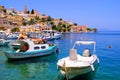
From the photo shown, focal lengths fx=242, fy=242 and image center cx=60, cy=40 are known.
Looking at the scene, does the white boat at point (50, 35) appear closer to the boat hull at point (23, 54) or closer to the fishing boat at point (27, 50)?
the fishing boat at point (27, 50)

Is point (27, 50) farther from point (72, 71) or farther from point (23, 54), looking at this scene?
point (72, 71)

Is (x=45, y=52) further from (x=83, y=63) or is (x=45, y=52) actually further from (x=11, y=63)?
(x=83, y=63)

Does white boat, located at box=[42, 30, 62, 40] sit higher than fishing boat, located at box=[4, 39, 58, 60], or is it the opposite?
fishing boat, located at box=[4, 39, 58, 60]

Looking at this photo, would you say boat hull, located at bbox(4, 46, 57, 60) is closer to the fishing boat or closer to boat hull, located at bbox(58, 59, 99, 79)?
the fishing boat

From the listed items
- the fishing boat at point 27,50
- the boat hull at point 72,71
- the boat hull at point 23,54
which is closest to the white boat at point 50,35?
the fishing boat at point 27,50

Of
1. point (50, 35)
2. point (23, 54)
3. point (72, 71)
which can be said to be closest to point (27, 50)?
point (23, 54)

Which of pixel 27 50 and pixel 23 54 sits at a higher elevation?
pixel 27 50

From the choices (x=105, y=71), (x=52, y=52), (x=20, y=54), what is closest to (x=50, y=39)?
(x=52, y=52)

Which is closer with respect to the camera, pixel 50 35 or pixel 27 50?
pixel 27 50

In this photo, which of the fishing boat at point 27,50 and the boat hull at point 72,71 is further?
the fishing boat at point 27,50

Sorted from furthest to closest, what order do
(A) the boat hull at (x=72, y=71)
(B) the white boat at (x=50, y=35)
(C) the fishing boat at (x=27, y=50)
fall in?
(B) the white boat at (x=50, y=35)
(C) the fishing boat at (x=27, y=50)
(A) the boat hull at (x=72, y=71)

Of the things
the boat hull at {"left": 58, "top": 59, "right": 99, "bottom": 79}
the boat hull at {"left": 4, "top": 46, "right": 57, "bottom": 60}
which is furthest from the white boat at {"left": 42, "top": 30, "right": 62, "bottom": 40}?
the boat hull at {"left": 58, "top": 59, "right": 99, "bottom": 79}

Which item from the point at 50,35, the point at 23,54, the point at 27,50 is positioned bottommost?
the point at 50,35

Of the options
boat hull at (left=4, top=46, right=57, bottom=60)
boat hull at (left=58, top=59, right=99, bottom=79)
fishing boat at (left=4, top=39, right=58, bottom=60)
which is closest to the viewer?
boat hull at (left=58, top=59, right=99, bottom=79)
